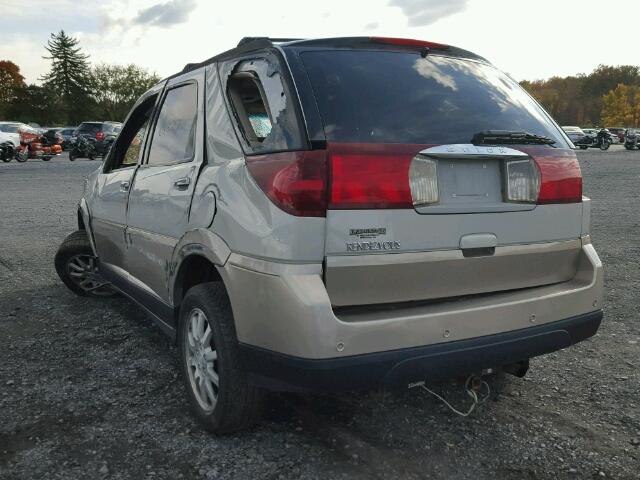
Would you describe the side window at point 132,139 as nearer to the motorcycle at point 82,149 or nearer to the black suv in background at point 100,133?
the motorcycle at point 82,149

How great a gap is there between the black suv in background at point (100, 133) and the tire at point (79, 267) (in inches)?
1053

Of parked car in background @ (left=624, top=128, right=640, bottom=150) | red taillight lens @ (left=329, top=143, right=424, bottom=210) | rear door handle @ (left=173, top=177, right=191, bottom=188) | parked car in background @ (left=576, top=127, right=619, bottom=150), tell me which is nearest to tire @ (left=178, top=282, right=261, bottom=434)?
rear door handle @ (left=173, top=177, right=191, bottom=188)

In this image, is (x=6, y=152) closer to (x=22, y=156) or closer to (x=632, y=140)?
(x=22, y=156)

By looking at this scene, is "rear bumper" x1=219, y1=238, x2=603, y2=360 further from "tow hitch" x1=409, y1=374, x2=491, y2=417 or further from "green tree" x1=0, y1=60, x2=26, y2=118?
"green tree" x1=0, y1=60, x2=26, y2=118

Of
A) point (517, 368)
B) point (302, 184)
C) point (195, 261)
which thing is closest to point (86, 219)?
point (195, 261)

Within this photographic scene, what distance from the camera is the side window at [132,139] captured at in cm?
422

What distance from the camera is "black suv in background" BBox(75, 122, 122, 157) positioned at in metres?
30.7

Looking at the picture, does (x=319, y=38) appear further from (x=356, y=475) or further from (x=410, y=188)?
(x=356, y=475)

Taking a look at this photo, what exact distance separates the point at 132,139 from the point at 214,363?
7.50 ft

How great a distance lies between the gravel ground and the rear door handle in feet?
3.79

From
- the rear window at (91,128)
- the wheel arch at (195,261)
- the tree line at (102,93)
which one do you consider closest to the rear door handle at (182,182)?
the wheel arch at (195,261)

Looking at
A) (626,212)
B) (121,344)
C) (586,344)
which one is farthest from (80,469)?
(626,212)

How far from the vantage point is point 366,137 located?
8.06ft

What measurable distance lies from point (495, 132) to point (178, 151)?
67.2 inches
